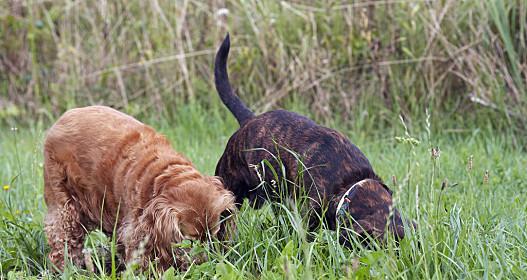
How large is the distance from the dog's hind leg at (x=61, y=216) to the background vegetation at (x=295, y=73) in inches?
19.1

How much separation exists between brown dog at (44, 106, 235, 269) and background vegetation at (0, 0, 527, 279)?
54cm

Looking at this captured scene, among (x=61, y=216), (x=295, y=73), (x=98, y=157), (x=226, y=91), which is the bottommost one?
(x=61, y=216)

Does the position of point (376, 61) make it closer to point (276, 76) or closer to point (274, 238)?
point (276, 76)

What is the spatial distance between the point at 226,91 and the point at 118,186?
1100 mm

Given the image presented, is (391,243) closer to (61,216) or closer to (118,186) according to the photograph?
(118,186)

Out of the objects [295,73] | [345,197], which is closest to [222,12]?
[295,73]

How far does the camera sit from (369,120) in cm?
662

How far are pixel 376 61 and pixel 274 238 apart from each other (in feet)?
12.8

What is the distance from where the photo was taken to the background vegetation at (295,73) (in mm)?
5680

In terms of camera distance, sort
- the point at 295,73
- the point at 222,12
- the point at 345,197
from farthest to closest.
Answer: the point at 222,12
the point at 295,73
the point at 345,197

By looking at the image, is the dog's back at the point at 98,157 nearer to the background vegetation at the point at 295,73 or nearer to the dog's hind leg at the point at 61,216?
the dog's hind leg at the point at 61,216

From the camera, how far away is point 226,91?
4.34 meters

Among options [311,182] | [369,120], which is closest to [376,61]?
[369,120]

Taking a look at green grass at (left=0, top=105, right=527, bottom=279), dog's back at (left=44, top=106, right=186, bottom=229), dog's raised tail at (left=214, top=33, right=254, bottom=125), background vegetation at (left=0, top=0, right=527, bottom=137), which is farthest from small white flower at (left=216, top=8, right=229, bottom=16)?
dog's back at (left=44, top=106, right=186, bottom=229)
